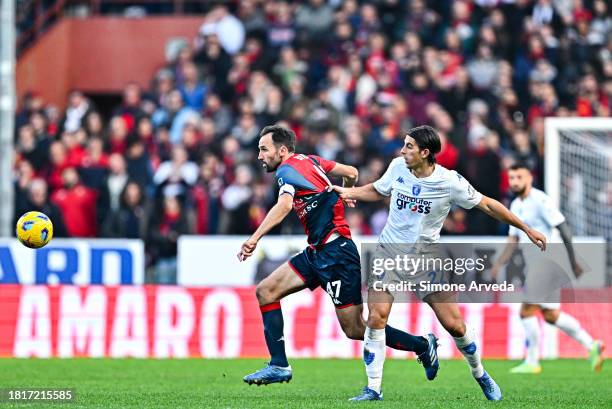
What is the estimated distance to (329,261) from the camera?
11.6 meters

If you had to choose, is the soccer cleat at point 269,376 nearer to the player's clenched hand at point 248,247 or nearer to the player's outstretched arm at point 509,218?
the player's clenched hand at point 248,247

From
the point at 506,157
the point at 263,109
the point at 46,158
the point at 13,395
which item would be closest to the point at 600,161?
the point at 506,157

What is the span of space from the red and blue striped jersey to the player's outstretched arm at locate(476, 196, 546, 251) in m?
1.29

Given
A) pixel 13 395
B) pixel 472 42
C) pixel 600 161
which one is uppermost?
pixel 472 42

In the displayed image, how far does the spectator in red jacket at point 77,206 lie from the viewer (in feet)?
67.5

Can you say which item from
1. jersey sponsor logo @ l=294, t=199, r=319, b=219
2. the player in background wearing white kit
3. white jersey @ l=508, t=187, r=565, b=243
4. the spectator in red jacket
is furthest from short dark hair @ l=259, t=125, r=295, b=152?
the spectator in red jacket

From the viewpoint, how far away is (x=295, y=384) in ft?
43.7

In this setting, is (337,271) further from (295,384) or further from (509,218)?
(295,384)

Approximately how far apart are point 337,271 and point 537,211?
13.7 feet

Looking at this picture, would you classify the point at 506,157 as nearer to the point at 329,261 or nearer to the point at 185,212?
the point at 185,212

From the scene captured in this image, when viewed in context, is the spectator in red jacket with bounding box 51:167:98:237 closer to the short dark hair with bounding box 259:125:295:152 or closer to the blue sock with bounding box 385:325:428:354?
the short dark hair with bounding box 259:125:295:152

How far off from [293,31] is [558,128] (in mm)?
6719

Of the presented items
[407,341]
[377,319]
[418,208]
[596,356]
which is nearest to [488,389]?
[407,341]

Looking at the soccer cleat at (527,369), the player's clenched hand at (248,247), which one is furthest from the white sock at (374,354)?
the soccer cleat at (527,369)
